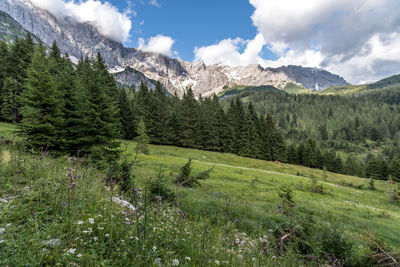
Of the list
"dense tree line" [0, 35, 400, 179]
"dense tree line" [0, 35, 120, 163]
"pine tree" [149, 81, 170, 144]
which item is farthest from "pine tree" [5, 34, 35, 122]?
"dense tree line" [0, 35, 120, 163]

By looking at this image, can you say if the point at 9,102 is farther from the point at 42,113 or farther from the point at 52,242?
the point at 52,242

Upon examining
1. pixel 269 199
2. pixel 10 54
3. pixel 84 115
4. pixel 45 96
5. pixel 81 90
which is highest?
pixel 10 54

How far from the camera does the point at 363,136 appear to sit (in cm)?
17450

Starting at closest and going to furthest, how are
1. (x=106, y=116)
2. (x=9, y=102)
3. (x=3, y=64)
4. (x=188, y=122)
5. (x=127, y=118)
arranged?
1. (x=106, y=116)
2. (x=9, y=102)
3. (x=3, y=64)
4. (x=127, y=118)
5. (x=188, y=122)

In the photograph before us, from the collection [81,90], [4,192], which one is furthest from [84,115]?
[4,192]

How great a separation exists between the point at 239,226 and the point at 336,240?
3.37 meters

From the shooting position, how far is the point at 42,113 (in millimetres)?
14234

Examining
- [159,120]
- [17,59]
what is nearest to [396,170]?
[159,120]

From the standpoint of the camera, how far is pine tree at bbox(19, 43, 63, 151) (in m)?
13.5

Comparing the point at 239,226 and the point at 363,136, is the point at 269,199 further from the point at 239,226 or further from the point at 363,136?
the point at 363,136

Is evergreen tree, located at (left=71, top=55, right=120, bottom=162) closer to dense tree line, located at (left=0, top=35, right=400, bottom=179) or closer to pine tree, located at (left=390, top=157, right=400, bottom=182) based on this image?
dense tree line, located at (left=0, top=35, right=400, bottom=179)

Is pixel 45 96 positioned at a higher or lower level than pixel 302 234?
higher

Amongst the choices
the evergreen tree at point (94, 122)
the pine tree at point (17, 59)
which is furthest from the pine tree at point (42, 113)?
the pine tree at point (17, 59)

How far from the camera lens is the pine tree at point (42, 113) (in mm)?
13516
